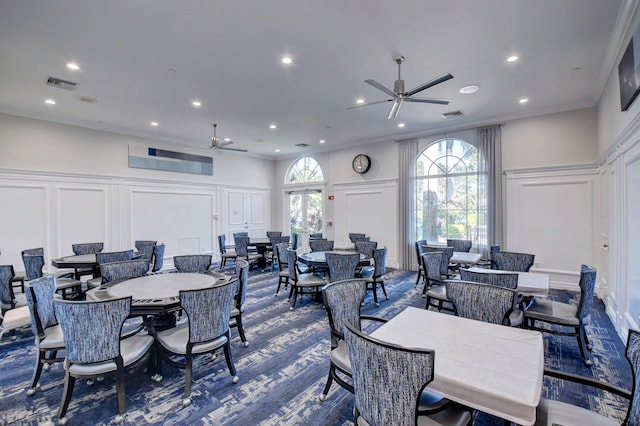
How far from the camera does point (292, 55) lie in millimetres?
3805

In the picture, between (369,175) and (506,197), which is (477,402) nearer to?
(506,197)

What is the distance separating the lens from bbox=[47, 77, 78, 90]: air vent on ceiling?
4.47 metres

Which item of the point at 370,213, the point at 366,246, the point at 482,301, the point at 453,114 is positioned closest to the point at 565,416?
the point at 482,301

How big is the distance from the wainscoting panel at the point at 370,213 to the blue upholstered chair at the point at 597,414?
6.39 meters

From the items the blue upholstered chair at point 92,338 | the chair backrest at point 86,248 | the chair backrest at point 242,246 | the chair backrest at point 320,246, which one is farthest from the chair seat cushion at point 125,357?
the chair backrest at point 242,246

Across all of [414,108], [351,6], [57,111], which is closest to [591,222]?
[414,108]

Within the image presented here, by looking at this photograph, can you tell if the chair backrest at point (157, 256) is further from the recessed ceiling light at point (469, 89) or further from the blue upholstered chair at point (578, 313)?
the recessed ceiling light at point (469, 89)

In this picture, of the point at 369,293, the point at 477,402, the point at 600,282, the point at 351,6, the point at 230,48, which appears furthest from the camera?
the point at 369,293

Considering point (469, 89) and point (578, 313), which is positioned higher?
point (469, 89)

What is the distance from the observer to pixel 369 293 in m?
5.78

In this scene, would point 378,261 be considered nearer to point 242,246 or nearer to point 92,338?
point 242,246

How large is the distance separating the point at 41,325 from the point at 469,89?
20.4 ft

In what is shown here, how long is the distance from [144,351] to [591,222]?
732 cm

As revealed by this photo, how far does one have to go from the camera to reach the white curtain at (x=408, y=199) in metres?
7.68
